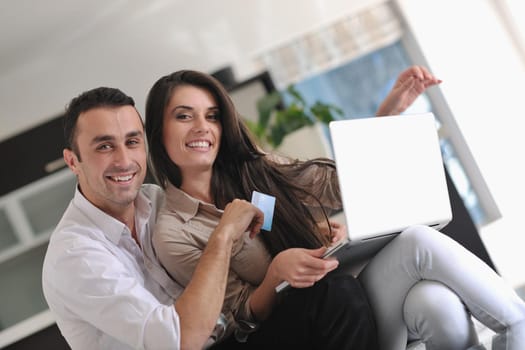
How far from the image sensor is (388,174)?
4.33 feet

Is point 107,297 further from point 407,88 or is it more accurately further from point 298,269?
point 407,88

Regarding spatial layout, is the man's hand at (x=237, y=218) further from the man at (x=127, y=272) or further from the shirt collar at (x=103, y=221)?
the shirt collar at (x=103, y=221)

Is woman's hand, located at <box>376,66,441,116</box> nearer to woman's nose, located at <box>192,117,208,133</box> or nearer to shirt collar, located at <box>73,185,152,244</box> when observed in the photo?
woman's nose, located at <box>192,117,208,133</box>

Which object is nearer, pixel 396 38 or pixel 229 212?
pixel 229 212

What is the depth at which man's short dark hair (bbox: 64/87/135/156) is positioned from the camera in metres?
1.50

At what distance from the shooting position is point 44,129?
405 centimetres

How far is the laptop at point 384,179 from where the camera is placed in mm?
1262

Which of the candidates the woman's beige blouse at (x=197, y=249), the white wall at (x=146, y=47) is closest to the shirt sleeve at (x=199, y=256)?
the woman's beige blouse at (x=197, y=249)

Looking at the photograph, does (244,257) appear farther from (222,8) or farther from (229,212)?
(222,8)

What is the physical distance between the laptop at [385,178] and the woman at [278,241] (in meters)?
0.06

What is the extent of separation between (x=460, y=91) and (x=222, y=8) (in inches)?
72.8

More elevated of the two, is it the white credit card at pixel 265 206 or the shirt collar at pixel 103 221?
the shirt collar at pixel 103 221

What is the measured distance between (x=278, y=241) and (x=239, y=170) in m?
0.24

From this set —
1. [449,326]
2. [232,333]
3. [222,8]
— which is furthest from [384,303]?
[222,8]
